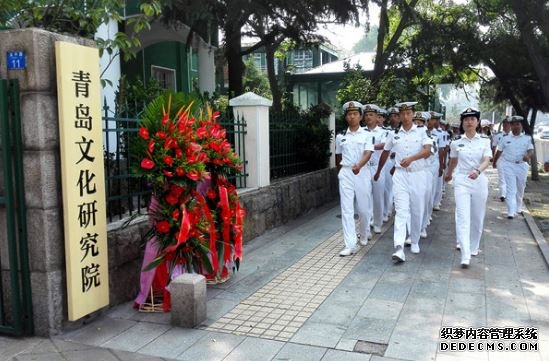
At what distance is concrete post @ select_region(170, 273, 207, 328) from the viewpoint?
4.31 metres

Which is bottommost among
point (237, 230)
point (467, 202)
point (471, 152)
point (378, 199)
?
point (378, 199)

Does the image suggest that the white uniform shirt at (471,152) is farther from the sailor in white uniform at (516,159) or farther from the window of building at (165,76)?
the window of building at (165,76)

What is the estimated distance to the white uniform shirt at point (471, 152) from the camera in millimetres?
6309

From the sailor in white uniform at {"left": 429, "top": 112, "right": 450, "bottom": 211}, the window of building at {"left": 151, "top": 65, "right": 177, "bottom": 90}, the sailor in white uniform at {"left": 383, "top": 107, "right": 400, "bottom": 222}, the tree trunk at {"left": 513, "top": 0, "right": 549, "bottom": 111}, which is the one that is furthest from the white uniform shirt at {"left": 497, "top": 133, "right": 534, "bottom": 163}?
the window of building at {"left": 151, "top": 65, "right": 177, "bottom": 90}

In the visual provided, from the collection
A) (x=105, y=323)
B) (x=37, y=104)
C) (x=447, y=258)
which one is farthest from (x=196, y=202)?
(x=447, y=258)

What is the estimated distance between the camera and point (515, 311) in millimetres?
4711

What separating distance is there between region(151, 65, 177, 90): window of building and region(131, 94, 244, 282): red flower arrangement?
10.5m

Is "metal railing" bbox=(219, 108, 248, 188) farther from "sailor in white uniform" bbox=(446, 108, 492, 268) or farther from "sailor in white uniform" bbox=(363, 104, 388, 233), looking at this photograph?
"sailor in white uniform" bbox=(446, 108, 492, 268)

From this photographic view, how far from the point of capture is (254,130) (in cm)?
793

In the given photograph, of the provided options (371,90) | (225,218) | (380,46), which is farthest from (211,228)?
(380,46)

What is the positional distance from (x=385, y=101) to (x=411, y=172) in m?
6.23

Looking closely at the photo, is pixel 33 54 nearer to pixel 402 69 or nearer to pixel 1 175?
pixel 1 175

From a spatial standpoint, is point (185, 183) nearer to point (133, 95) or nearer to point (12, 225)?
point (12, 225)

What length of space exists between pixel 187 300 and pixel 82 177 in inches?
49.9
